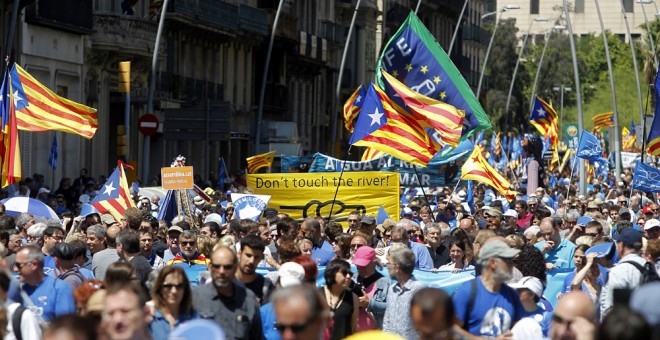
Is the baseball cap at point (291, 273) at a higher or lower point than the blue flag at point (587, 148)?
lower

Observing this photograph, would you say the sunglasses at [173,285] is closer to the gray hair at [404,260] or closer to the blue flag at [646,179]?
the gray hair at [404,260]

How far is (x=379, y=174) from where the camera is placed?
73.8 feet

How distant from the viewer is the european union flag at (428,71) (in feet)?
77.0

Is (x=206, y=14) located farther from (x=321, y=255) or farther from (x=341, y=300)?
(x=341, y=300)

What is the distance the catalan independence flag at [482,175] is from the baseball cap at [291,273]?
1634 centimetres

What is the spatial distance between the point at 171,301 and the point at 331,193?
13.4 metres

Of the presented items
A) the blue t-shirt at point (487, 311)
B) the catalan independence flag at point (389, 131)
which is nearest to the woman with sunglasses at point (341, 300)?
the blue t-shirt at point (487, 311)

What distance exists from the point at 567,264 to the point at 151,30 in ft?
83.3

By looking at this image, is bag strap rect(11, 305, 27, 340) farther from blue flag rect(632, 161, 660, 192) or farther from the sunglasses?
blue flag rect(632, 161, 660, 192)

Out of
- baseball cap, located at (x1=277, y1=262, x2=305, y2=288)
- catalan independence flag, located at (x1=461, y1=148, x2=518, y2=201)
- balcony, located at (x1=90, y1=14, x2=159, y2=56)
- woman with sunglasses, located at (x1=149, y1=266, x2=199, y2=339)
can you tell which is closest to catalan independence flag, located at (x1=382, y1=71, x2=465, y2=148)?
catalan independence flag, located at (x1=461, y1=148, x2=518, y2=201)

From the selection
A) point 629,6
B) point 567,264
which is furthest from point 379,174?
point 629,6

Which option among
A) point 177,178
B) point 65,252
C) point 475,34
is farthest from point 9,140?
point 475,34

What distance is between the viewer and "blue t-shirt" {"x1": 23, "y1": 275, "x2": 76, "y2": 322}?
10250mm

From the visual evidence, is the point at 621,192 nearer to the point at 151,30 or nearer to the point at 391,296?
the point at 151,30
